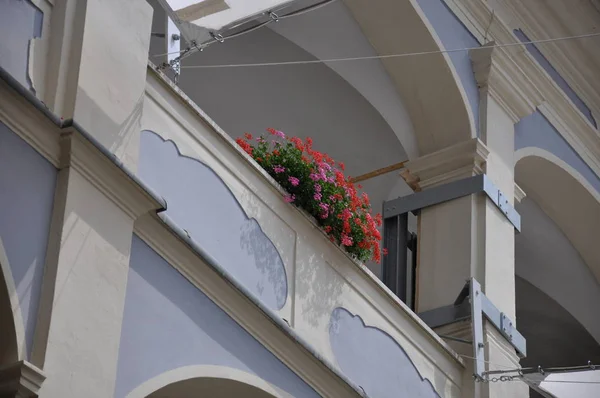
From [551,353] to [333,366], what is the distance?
7.32 meters

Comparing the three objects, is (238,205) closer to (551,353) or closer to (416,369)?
(416,369)

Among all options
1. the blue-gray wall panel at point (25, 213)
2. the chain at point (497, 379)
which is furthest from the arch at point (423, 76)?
the blue-gray wall panel at point (25, 213)

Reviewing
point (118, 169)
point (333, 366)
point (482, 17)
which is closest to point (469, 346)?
point (333, 366)

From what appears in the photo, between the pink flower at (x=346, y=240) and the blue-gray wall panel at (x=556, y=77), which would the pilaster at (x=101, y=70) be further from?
the blue-gray wall panel at (x=556, y=77)

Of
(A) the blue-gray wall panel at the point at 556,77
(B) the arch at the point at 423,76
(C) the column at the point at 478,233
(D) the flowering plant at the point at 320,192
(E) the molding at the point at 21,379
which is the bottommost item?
(E) the molding at the point at 21,379

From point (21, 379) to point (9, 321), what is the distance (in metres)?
0.26

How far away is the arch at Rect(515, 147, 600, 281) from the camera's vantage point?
38.0 feet

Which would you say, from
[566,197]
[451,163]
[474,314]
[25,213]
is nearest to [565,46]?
[566,197]

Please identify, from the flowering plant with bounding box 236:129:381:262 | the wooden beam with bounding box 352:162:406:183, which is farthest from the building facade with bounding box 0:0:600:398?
the wooden beam with bounding box 352:162:406:183

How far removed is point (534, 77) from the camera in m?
11.2

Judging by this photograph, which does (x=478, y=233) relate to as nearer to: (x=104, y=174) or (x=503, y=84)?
(x=503, y=84)

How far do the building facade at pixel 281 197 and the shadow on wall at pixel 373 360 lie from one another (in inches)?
0.7

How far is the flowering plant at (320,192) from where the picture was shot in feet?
26.4

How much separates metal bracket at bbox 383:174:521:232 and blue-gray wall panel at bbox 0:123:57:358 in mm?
4430
